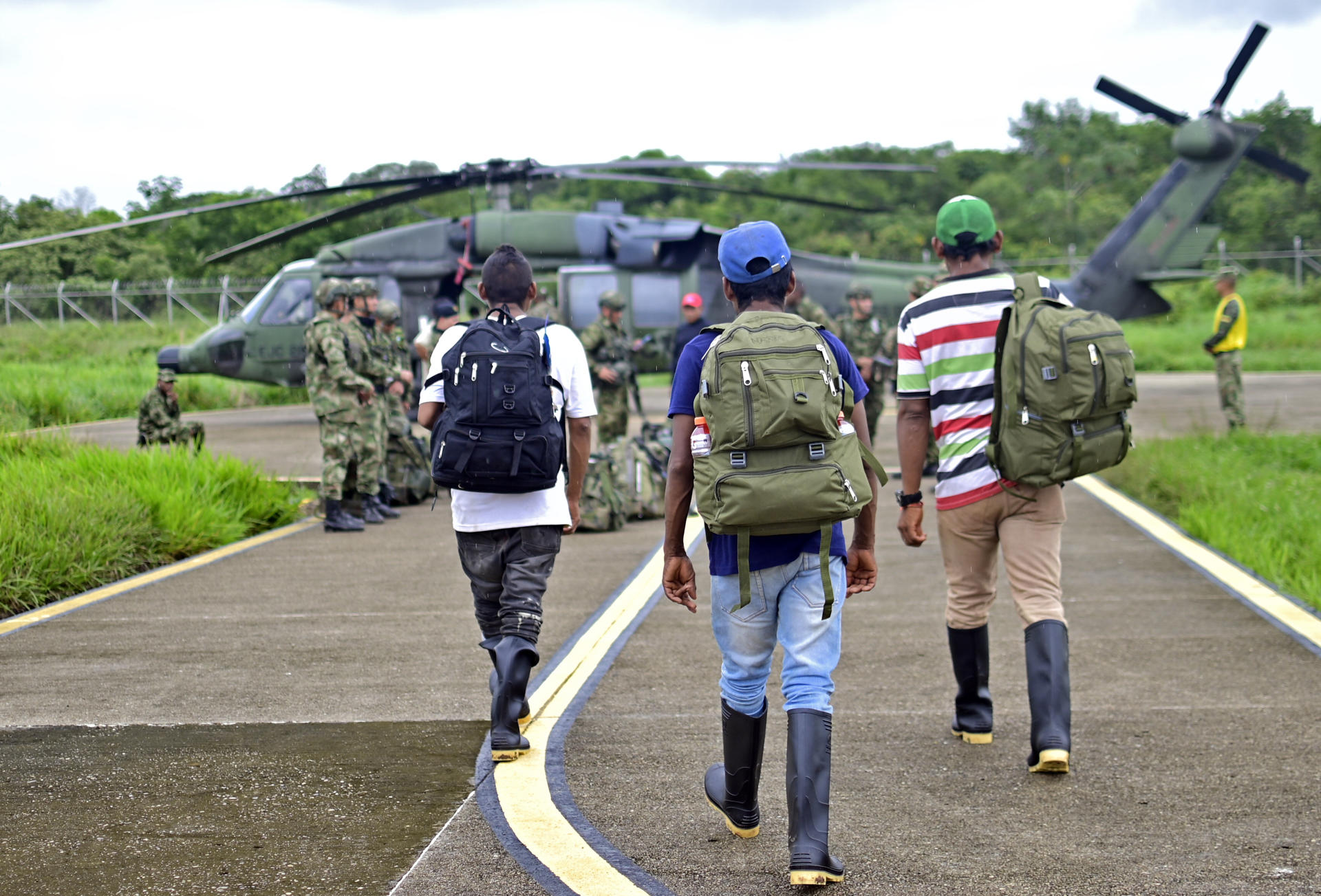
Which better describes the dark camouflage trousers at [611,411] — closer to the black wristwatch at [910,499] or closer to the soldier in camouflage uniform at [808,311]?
the soldier in camouflage uniform at [808,311]

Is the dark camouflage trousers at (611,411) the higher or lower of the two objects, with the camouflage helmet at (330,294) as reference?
lower

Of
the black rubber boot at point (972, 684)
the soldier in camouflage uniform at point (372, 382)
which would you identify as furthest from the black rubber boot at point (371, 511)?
the black rubber boot at point (972, 684)

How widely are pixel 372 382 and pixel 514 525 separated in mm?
6279

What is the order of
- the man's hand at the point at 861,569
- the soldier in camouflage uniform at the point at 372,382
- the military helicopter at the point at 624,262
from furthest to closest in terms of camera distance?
the military helicopter at the point at 624,262, the soldier in camouflage uniform at the point at 372,382, the man's hand at the point at 861,569

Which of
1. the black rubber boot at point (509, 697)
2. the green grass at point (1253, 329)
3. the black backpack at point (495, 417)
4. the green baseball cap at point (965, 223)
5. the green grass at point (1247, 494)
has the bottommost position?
the green grass at point (1253, 329)

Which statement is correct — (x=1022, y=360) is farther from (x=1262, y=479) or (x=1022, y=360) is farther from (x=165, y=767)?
(x=1262, y=479)

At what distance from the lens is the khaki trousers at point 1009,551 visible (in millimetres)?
4363

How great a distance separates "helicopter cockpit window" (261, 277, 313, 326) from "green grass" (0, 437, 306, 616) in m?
7.88

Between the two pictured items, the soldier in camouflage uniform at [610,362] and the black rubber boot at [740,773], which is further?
the soldier in camouflage uniform at [610,362]

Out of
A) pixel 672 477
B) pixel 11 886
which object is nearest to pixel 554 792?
pixel 672 477

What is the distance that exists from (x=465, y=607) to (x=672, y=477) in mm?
3712

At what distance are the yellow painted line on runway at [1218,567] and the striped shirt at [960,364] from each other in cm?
229

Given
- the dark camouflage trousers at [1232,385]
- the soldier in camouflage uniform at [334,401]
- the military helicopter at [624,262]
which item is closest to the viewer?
the soldier in camouflage uniform at [334,401]

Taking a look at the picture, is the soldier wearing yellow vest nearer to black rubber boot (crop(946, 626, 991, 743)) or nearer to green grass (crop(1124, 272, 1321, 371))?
black rubber boot (crop(946, 626, 991, 743))
